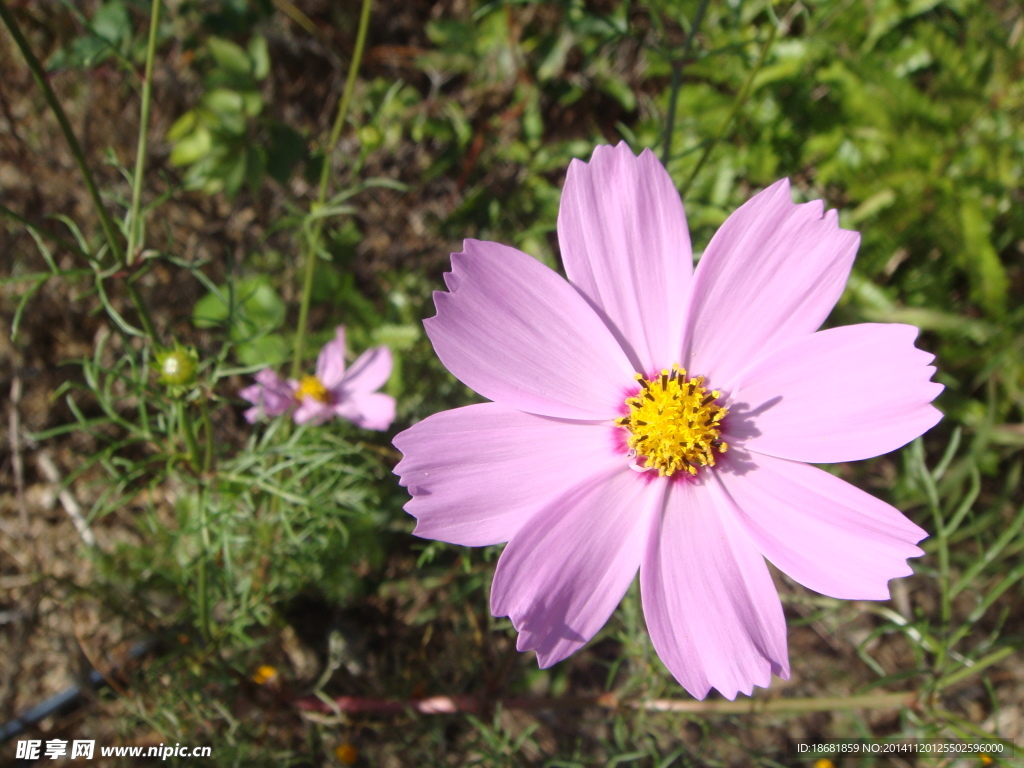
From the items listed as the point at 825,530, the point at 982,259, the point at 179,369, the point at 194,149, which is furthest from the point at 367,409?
the point at 982,259

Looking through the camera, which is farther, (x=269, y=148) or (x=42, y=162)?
(x=42, y=162)

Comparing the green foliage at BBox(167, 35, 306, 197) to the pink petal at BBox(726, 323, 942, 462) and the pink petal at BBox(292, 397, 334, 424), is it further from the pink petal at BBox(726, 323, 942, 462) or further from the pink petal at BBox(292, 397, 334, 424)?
the pink petal at BBox(726, 323, 942, 462)

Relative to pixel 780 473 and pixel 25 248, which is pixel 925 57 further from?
pixel 25 248

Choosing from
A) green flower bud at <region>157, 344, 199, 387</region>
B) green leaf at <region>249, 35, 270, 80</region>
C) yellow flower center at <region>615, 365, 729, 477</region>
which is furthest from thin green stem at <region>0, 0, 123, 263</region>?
green leaf at <region>249, 35, 270, 80</region>

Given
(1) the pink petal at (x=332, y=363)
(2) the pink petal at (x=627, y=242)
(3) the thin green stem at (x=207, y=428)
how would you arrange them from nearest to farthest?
1. (2) the pink petal at (x=627, y=242)
2. (3) the thin green stem at (x=207, y=428)
3. (1) the pink petal at (x=332, y=363)

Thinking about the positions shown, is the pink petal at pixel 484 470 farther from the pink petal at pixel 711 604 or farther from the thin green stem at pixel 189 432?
the thin green stem at pixel 189 432

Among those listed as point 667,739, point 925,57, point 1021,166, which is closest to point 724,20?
point 925,57

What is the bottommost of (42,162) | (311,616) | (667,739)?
(667,739)

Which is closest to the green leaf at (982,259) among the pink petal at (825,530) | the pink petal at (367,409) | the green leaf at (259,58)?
the pink petal at (825,530)
